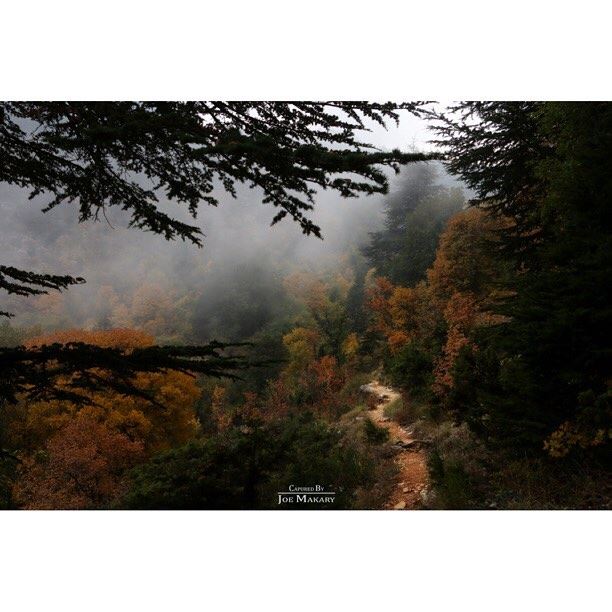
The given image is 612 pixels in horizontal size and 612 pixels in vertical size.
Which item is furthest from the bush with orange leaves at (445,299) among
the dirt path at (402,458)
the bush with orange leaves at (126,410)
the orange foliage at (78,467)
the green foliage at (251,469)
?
the orange foliage at (78,467)

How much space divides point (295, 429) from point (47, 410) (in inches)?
147

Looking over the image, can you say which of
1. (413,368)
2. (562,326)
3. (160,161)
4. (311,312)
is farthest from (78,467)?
(562,326)

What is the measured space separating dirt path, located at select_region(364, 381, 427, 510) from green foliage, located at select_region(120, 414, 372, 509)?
1.45 feet

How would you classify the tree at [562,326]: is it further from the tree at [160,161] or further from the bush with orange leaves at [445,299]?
the tree at [160,161]

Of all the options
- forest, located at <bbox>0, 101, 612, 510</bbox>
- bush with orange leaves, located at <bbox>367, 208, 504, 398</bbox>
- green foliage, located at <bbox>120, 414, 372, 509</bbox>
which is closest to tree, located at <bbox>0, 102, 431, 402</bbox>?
forest, located at <bbox>0, 101, 612, 510</bbox>

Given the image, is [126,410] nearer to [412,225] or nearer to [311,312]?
[311,312]

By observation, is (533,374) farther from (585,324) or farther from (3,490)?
(3,490)

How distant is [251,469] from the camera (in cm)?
511

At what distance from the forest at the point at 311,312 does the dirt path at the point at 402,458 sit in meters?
0.04

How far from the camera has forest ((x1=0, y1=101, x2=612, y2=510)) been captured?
296cm

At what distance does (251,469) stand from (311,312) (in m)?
2.66

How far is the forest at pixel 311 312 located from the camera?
2.96 meters

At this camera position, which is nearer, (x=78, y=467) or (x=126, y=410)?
(x=78, y=467)

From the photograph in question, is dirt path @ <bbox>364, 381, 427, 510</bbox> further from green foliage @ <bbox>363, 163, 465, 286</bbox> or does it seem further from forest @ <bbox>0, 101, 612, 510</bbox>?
green foliage @ <bbox>363, 163, 465, 286</bbox>
